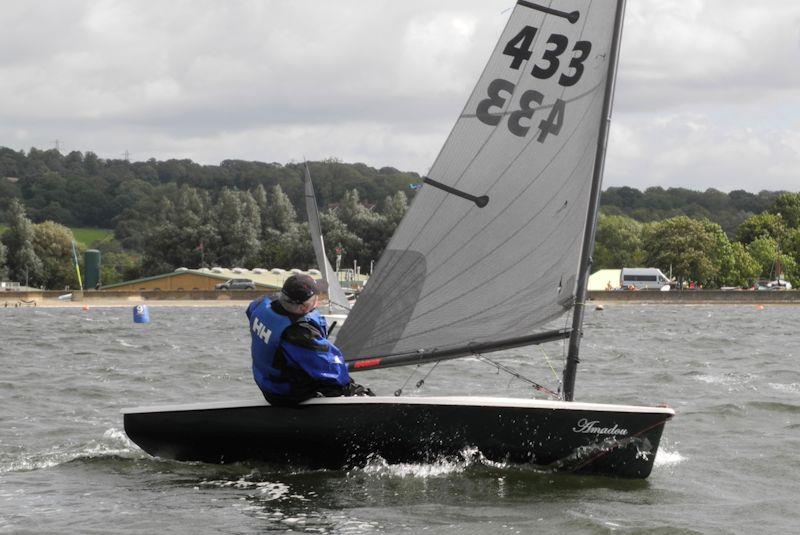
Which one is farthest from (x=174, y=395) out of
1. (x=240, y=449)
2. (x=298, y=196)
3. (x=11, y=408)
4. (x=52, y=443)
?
(x=298, y=196)

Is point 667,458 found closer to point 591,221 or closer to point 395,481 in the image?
point 591,221

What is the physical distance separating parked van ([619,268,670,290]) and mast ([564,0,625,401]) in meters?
78.0

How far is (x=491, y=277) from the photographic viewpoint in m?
9.49

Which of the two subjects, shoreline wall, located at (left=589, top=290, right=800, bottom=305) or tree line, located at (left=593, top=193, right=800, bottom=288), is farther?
tree line, located at (left=593, top=193, right=800, bottom=288)

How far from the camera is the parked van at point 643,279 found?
86.5 m

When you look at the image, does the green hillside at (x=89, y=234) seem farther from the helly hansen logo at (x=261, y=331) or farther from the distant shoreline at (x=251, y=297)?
the helly hansen logo at (x=261, y=331)

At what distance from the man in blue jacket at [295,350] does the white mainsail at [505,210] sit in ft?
A: 2.35

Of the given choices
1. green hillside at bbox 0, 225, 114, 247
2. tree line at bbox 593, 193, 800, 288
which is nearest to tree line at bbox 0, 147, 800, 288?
tree line at bbox 593, 193, 800, 288

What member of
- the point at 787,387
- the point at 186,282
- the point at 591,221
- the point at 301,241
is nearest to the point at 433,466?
the point at 591,221

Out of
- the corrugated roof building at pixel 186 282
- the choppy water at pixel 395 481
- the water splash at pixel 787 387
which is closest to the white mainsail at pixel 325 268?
the choppy water at pixel 395 481

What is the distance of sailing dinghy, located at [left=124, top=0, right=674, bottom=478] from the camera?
9008mm

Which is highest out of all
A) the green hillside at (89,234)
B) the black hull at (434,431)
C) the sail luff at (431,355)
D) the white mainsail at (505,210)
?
the green hillside at (89,234)

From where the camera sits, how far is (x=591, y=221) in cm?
929

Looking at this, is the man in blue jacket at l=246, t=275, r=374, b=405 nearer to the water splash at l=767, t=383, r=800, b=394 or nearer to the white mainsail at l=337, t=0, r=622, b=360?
the white mainsail at l=337, t=0, r=622, b=360
